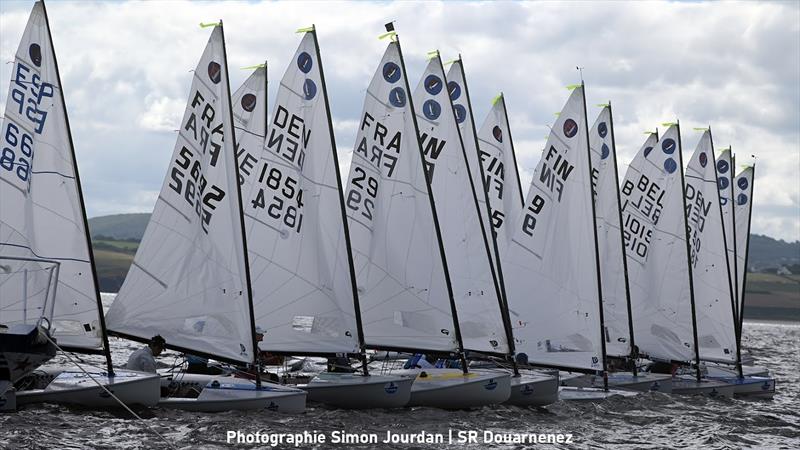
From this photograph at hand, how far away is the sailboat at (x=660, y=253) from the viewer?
33.2m

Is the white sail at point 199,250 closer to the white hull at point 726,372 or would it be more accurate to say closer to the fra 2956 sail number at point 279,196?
the fra 2956 sail number at point 279,196

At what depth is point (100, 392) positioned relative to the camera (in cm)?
2019

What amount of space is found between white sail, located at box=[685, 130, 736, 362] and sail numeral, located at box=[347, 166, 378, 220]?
12009mm

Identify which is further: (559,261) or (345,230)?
(559,261)

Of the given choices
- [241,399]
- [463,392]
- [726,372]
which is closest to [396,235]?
[463,392]

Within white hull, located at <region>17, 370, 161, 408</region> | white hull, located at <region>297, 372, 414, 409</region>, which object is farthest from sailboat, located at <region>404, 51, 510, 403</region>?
white hull, located at <region>17, 370, 161, 408</region>

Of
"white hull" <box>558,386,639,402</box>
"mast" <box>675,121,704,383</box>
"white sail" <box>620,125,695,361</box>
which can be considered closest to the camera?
"white hull" <box>558,386,639,402</box>

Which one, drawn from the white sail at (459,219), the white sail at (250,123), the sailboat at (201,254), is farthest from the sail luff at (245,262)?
the white sail at (459,219)

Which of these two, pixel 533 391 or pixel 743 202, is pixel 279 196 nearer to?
pixel 533 391

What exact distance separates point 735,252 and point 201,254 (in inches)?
832

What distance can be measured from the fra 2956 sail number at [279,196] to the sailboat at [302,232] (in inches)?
0.8

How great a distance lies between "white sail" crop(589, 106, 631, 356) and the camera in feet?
106

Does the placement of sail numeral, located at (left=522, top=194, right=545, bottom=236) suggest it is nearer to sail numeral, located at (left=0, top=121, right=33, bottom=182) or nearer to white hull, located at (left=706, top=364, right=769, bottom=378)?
white hull, located at (left=706, top=364, right=769, bottom=378)

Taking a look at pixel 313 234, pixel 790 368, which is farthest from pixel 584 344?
pixel 790 368
